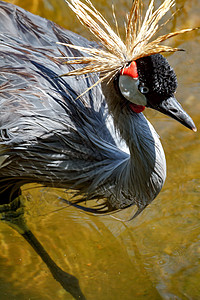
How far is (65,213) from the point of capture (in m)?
2.81

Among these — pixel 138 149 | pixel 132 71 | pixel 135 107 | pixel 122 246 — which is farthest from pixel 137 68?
pixel 122 246

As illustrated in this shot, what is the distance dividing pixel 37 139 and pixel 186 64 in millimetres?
1753

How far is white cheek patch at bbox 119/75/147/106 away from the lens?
200cm

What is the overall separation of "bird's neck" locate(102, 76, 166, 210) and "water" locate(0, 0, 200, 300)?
344 mm

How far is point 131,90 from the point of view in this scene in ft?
6.63

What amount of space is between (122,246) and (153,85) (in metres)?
1.08

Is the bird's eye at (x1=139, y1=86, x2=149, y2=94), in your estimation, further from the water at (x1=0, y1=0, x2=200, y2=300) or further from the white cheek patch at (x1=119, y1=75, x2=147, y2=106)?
the water at (x1=0, y1=0, x2=200, y2=300)

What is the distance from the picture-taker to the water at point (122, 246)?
2.41 metres

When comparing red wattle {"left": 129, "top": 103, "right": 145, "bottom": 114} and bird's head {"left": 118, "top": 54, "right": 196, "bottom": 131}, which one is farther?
red wattle {"left": 129, "top": 103, "right": 145, "bottom": 114}

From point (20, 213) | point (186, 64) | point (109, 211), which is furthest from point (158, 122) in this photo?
point (20, 213)

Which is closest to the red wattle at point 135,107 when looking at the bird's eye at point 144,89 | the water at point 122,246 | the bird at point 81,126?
the bird at point 81,126

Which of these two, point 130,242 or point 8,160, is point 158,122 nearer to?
point 130,242

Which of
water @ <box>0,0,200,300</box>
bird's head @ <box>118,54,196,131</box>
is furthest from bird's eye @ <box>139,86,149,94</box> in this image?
water @ <box>0,0,200,300</box>

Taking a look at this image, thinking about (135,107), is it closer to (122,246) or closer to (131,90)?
(131,90)
